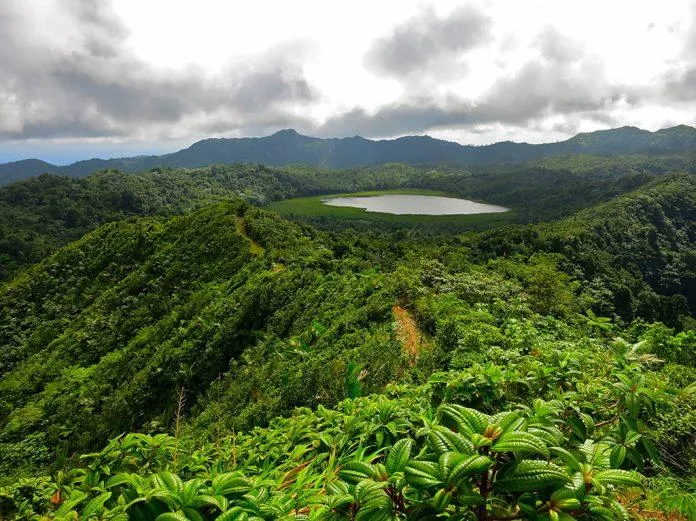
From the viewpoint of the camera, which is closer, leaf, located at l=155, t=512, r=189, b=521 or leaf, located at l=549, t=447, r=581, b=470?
leaf, located at l=155, t=512, r=189, b=521

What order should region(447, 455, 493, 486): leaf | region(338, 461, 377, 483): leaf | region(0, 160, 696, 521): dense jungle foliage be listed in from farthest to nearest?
region(338, 461, 377, 483): leaf → region(0, 160, 696, 521): dense jungle foliage → region(447, 455, 493, 486): leaf

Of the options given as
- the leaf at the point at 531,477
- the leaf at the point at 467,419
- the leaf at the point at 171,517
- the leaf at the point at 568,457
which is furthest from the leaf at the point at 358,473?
the leaf at the point at 568,457

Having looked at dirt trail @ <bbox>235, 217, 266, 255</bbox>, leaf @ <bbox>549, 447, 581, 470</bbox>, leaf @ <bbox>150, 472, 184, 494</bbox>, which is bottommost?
dirt trail @ <bbox>235, 217, 266, 255</bbox>

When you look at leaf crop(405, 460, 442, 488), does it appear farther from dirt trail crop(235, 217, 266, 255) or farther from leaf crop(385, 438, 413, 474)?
dirt trail crop(235, 217, 266, 255)

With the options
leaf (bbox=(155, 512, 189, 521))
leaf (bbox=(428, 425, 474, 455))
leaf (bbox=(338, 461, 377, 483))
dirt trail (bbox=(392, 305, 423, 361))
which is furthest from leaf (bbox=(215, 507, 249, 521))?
dirt trail (bbox=(392, 305, 423, 361))

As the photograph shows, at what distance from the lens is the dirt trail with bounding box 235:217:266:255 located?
28.4 meters

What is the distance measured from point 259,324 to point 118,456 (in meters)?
16.5

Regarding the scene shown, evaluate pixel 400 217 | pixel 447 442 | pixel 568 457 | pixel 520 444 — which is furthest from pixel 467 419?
pixel 400 217

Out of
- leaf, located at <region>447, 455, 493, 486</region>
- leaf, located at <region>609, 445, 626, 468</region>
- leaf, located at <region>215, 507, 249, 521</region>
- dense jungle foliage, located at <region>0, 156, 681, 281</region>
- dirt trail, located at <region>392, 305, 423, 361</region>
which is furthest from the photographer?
dense jungle foliage, located at <region>0, 156, 681, 281</region>

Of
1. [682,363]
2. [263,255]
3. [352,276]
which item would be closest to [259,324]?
[352,276]

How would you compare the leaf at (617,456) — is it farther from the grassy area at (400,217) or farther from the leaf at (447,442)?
the grassy area at (400,217)

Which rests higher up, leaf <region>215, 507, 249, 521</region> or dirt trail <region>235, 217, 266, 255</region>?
leaf <region>215, 507, 249, 521</region>

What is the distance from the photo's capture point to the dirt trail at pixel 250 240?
2841 centimetres

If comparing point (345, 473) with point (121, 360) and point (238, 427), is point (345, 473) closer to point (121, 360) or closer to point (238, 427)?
point (238, 427)
